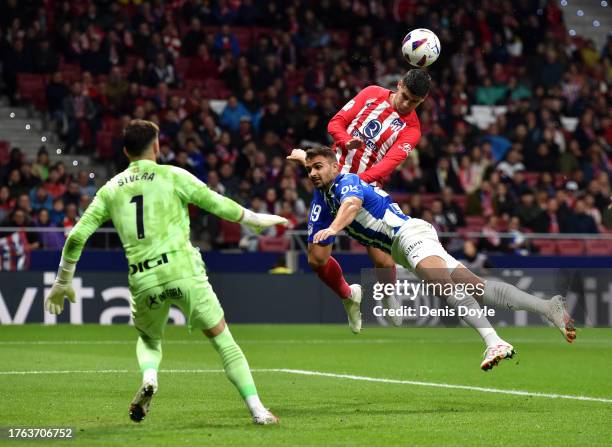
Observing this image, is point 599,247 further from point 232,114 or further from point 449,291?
point 449,291

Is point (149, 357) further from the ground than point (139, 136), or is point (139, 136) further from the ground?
point (139, 136)

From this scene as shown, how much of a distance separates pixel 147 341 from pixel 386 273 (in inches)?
195

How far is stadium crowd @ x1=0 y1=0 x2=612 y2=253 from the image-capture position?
2356 cm

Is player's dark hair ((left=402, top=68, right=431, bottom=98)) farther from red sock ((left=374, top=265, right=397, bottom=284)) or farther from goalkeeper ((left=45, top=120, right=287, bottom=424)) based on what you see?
goalkeeper ((left=45, top=120, right=287, bottom=424))

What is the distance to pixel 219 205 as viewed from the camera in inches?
338

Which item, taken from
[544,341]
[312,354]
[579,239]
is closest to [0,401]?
→ [312,354]

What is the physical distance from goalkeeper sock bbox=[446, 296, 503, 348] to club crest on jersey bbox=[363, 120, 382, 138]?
7.53ft

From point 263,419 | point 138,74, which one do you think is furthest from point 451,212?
point 263,419

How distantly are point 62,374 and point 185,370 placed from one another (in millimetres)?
1412

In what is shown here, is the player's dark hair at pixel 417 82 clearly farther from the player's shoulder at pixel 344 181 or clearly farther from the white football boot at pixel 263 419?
the white football boot at pixel 263 419

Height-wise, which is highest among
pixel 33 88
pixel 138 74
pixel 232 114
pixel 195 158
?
pixel 138 74

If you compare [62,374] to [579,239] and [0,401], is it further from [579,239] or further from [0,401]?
[579,239]

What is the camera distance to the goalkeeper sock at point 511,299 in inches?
416

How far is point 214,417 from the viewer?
9.59 metres
